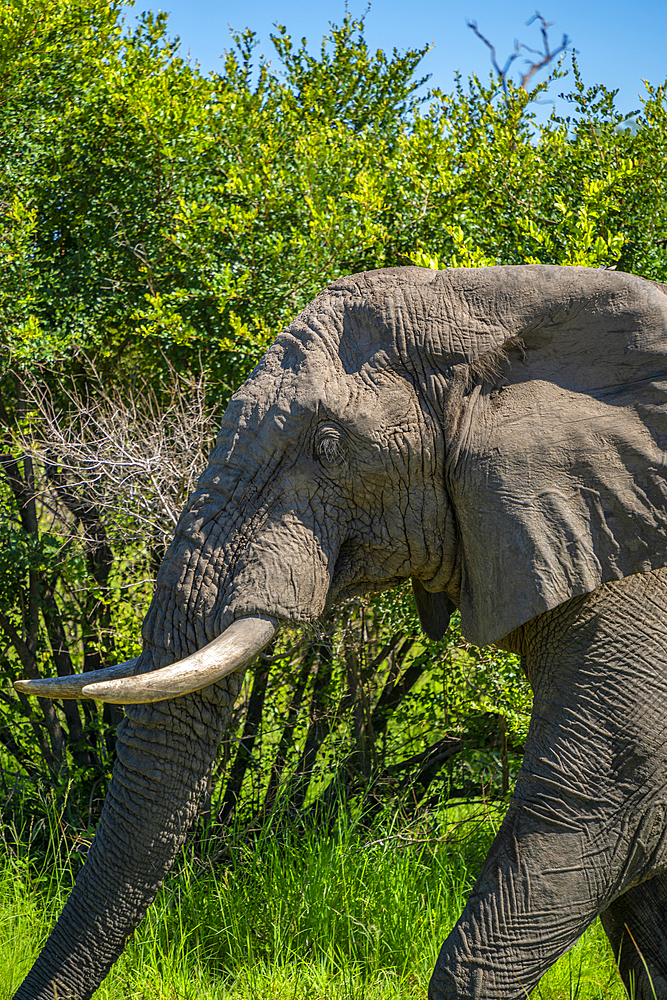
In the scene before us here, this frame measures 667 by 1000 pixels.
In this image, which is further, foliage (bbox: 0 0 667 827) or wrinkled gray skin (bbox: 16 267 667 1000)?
foliage (bbox: 0 0 667 827)

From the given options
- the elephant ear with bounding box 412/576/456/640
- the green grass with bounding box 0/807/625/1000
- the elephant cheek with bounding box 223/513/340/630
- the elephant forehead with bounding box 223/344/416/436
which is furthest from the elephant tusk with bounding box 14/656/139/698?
the green grass with bounding box 0/807/625/1000

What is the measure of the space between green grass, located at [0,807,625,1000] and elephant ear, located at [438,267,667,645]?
1903 mm

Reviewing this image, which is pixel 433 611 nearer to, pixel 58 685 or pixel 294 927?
pixel 58 685

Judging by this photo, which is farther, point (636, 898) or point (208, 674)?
point (636, 898)

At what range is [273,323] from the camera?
4727 mm

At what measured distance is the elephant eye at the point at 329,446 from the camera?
8.41ft

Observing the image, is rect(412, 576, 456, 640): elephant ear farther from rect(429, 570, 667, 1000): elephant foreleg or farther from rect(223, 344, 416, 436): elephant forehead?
rect(223, 344, 416, 436): elephant forehead

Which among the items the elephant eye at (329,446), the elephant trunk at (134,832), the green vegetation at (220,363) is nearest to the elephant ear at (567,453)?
the elephant eye at (329,446)

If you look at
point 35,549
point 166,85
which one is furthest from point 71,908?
point 166,85

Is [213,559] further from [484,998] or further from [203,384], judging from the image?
[203,384]

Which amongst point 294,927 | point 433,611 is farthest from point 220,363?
point 294,927

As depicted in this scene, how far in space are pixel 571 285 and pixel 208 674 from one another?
1.40m

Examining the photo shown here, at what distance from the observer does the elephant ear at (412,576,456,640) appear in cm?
306

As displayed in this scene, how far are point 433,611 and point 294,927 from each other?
5.85ft
